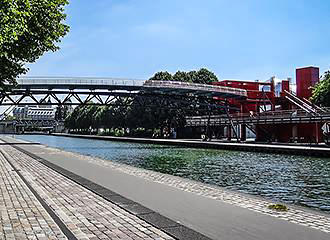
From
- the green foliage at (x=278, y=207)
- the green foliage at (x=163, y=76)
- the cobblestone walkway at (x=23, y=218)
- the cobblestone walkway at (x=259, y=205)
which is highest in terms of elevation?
the green foliage at (x=163, y=76)

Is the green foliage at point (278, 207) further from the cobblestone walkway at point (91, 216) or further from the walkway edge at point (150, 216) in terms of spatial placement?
the cobblestone walkway at point (91, 216)

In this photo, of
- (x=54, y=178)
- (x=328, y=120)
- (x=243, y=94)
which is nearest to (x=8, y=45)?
(x=54, y=178)

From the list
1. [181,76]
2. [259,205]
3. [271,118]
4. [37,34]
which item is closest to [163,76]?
[181,76]

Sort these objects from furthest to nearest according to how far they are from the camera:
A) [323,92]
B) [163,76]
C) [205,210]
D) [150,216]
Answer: [163,76] < [323,92] < [205,210] < [150,216]

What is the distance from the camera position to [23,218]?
7.52 meters

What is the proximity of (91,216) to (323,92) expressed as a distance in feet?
142

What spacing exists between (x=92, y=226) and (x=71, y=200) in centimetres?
290

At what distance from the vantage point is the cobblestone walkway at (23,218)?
6.35 m

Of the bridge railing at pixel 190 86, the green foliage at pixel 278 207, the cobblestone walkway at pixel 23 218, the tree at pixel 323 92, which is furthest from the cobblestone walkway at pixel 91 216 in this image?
the bridge railing at pixel 190 86

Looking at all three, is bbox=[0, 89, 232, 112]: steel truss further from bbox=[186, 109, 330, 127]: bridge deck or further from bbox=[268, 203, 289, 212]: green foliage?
bbox=[268, 203, 289, 212]: green foliage

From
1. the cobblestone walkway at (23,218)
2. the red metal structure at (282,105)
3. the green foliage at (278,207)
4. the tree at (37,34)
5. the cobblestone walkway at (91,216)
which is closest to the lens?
the cobblestone walkway at (23,218)

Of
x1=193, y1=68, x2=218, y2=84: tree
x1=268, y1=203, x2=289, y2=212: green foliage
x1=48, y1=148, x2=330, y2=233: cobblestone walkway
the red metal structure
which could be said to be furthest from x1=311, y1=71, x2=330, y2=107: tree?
x1=268, y1=203, x2=289, y2=212: green foliage

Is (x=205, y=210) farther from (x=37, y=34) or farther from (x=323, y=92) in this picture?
(x=323, y=92)

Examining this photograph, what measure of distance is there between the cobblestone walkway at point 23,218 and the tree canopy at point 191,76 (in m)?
62.0
